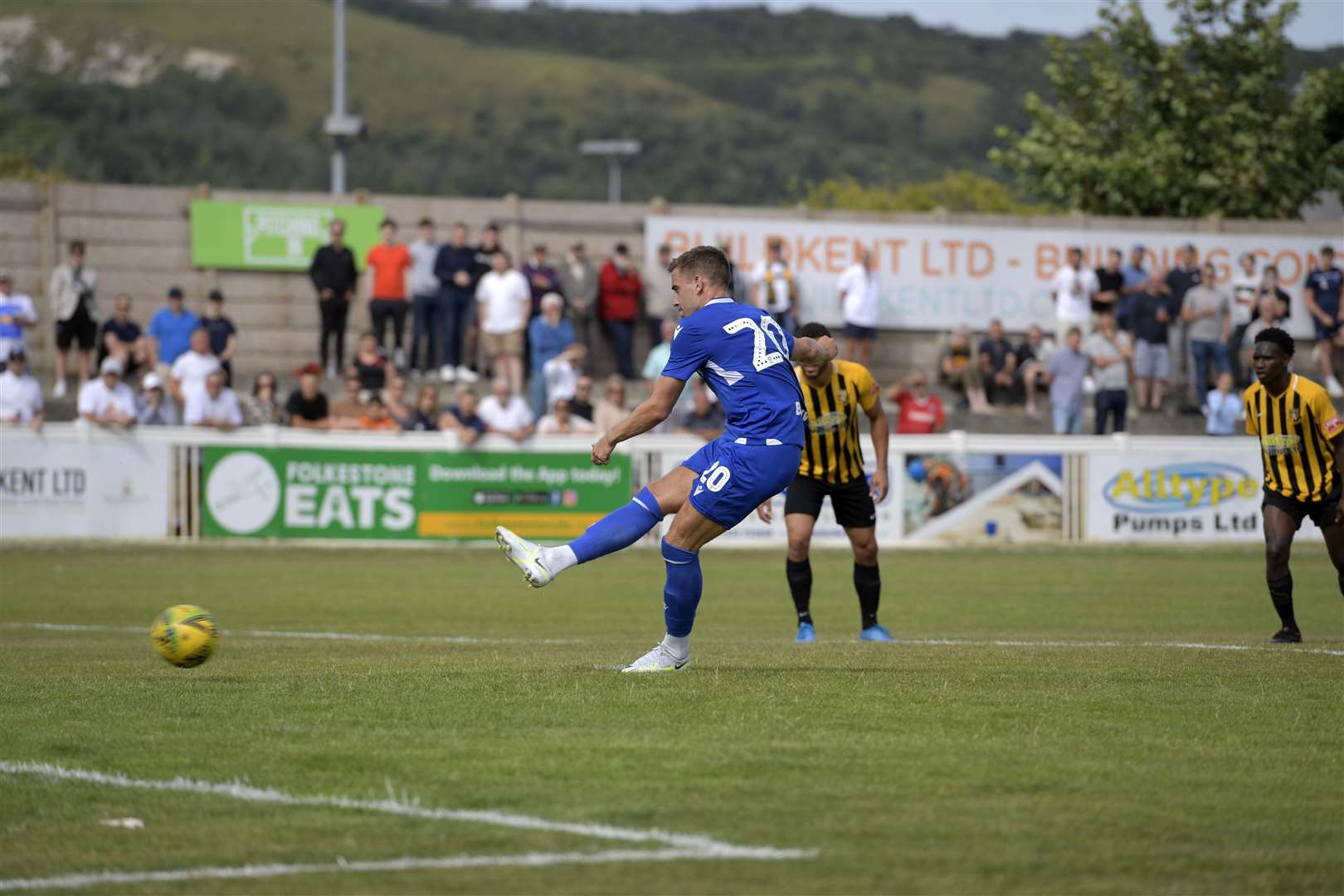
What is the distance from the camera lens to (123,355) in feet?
77.2

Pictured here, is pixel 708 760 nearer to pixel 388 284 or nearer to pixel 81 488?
pixel 81 488

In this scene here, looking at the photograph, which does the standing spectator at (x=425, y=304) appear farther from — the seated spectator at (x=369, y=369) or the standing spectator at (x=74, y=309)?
the standing spectator at (x=74, y=309)

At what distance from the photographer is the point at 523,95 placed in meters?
159

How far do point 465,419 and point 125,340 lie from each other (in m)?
5.11

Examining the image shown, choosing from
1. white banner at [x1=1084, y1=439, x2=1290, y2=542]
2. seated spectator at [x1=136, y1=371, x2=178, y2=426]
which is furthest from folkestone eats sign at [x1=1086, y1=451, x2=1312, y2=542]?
seated spectator at [x1=136, y1=371, x2=178, y2=426]

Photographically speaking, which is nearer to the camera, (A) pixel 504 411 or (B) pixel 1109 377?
(A) pixel 504 411

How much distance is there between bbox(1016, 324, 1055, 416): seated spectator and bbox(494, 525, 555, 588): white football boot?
19879mm

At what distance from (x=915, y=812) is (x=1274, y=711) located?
2789 mm

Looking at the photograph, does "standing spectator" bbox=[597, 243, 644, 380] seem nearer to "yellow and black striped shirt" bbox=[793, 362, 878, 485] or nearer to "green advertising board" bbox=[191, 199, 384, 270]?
"green advertising board" bbox=[191, 199, 384, 270]

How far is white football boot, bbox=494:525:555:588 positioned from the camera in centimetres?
845

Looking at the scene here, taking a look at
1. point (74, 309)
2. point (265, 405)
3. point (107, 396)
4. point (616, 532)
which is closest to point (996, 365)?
point (265, 405)

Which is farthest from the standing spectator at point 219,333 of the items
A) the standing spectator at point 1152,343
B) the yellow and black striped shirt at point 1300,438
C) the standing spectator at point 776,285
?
the yellow and black striped shirt at point 1300,438

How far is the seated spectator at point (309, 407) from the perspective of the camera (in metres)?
22.7

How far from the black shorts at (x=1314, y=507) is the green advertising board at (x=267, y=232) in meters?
17.9
